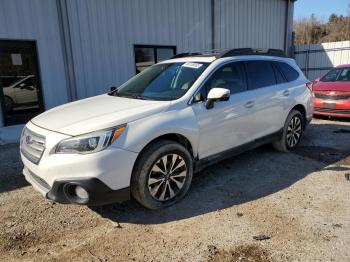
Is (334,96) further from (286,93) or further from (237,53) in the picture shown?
(237,53)

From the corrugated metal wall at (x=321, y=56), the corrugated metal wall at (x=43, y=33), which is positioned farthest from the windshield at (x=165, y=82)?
the corrugated metal wall at (x=321, y=56)

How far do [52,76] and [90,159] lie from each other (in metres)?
6.45

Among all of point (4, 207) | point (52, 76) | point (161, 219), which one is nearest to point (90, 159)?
point (161, 219)

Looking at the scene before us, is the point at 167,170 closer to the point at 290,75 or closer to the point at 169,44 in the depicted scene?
the point at 290,75

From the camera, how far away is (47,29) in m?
8.42

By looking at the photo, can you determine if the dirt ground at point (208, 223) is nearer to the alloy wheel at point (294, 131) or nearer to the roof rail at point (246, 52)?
the alloy wheel at point (294, 131)

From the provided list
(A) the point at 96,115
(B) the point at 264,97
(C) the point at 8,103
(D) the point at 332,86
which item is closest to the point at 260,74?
(B) the point at 264,97

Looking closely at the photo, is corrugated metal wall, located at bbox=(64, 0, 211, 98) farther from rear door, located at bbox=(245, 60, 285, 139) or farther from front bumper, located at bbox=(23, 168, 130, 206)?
front bumper, located at bbox=(23, 168, 130, 206)

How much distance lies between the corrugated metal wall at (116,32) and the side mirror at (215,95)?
20.0 ft

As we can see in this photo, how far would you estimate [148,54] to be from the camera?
1059 cm

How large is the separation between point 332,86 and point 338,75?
110cm

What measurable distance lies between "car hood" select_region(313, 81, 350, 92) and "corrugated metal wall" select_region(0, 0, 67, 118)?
7.26m

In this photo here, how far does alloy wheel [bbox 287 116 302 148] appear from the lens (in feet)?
18.7

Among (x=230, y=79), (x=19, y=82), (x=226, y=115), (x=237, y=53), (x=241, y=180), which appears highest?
(x=237, y=53)
